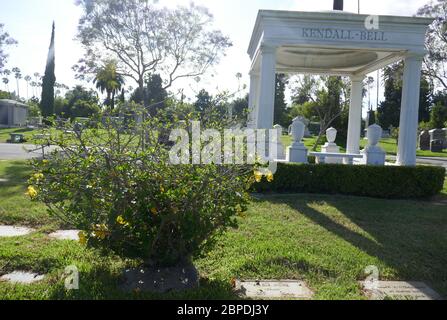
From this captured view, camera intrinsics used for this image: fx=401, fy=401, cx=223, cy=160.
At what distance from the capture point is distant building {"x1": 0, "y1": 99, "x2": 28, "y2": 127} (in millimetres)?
45188

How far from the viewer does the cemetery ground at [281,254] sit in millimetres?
3680

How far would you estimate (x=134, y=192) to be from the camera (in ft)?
11.1

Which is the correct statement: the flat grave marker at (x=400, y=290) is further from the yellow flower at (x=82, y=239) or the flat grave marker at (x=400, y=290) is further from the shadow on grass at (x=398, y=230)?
the yellow flower at (x=82, y=239)

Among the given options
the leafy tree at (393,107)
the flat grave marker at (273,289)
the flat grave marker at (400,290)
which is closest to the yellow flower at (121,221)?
the flat grave marker at (273,289)

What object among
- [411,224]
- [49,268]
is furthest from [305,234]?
[49,268]

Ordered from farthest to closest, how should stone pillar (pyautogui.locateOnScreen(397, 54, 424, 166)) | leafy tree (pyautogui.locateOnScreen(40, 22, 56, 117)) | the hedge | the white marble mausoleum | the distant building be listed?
the distant building
leafy tree (pyautogui.locateOnScreen(40, 22, 56, 117))
stone pillar (pyautogui.locateOnScreen(397, 54, 424, 166))
the white marble mausoleum
the hedge

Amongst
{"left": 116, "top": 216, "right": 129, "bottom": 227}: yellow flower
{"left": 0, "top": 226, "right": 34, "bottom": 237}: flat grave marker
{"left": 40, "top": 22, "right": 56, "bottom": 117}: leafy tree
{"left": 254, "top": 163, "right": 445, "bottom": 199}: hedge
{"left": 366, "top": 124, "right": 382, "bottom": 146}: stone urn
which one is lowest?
{"left": 0, "top": 226, "right": 34, "bottom": 237}: flat grave marker

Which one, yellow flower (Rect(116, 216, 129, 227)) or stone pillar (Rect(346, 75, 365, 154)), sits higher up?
stone pillar (Rect(346, 75, 365, 154))

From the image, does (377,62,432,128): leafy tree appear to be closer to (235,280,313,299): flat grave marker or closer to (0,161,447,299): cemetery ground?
(0,161,447,299): cemetery ground

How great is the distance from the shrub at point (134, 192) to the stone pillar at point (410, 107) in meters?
7.85

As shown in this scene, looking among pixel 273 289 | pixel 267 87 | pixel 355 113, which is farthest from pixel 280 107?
pixel 273 289

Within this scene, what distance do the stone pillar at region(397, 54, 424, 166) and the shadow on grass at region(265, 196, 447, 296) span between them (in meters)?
1.86

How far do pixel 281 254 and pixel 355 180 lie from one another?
505 cm

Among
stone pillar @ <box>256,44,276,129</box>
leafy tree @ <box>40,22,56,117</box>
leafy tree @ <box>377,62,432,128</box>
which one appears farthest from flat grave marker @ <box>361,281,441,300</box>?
leafy tree @ <box>377,62,432,128</box>
